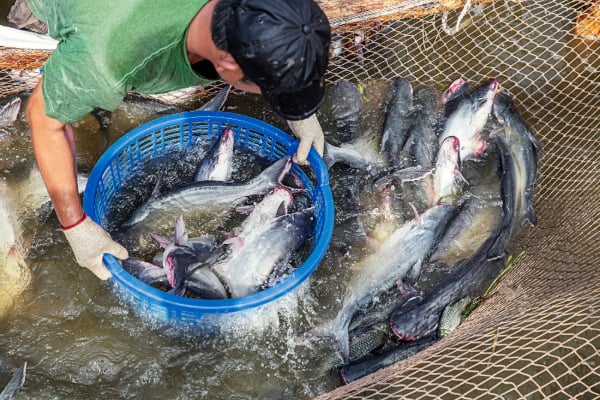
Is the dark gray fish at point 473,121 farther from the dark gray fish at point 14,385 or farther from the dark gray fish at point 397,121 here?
the dark gray fish at point 14,385

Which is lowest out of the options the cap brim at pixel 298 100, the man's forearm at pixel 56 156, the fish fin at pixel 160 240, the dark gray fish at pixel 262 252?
the dark gray fish at pixel 262 252

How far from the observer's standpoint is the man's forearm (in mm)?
2715

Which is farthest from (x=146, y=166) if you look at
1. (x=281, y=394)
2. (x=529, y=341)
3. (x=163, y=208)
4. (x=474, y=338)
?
(x=529, y=341)

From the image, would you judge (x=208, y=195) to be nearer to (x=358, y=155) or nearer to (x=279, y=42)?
(x=358, y=155)

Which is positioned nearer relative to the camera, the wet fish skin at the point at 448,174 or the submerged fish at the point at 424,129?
the wet fish skin at the point at 448,174

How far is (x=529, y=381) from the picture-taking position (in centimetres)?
325

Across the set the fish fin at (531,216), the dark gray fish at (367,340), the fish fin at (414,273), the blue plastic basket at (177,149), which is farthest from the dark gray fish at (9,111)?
the fish fin at (531,216)

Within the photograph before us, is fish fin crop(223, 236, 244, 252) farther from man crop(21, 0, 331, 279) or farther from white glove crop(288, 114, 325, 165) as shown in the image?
man crop(21, 0, 331, 279)

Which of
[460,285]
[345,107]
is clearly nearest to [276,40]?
[460,285]

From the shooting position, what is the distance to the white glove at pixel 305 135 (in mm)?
3711

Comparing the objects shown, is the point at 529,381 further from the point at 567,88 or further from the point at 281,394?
the point at 567,88

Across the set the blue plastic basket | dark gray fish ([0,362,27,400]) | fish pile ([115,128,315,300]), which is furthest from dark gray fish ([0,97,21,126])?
dark gray fish ([0,362,27,400])

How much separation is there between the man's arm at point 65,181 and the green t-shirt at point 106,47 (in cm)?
12

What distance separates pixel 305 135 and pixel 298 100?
1288mm
